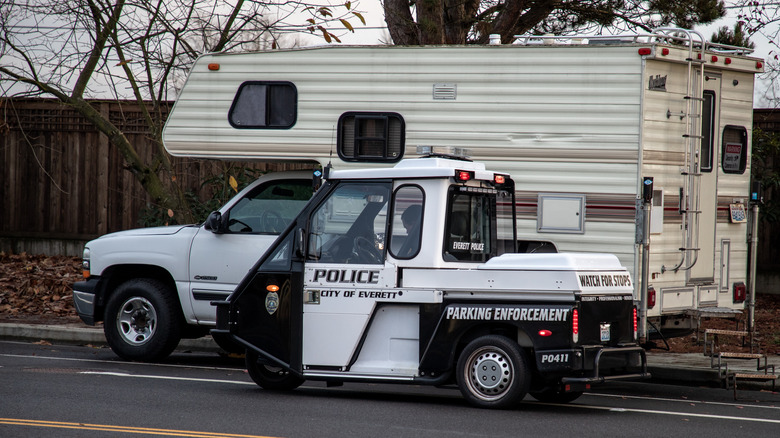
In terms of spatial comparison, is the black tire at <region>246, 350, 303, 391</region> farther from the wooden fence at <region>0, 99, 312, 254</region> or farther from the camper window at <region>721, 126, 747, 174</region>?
the wooden fence at <region>0, 99, 312, 254</region>

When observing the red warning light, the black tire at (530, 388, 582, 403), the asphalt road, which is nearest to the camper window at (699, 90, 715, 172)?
the asphalt road

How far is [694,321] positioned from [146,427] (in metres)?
6.11

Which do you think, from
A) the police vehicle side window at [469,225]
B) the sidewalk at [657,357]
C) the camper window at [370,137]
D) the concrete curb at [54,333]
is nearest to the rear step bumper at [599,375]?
the police vehicle side window at [469,225]

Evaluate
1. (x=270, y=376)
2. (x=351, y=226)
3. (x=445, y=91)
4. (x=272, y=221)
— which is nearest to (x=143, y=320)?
(x=272, y=221)

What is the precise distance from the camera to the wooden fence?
19516 millimetres

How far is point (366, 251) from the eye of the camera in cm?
916

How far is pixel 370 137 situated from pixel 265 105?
1375 millimetres

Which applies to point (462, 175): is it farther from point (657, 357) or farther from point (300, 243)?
point (657, 357)

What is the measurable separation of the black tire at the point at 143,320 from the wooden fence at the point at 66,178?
7771mm

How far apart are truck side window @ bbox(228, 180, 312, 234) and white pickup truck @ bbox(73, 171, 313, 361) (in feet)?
0.04

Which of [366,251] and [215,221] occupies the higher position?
[215,221]

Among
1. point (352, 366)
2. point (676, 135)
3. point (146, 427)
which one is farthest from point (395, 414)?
point (676, 135)

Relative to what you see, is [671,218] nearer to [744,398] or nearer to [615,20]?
[744,398]

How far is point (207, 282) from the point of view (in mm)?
11375
